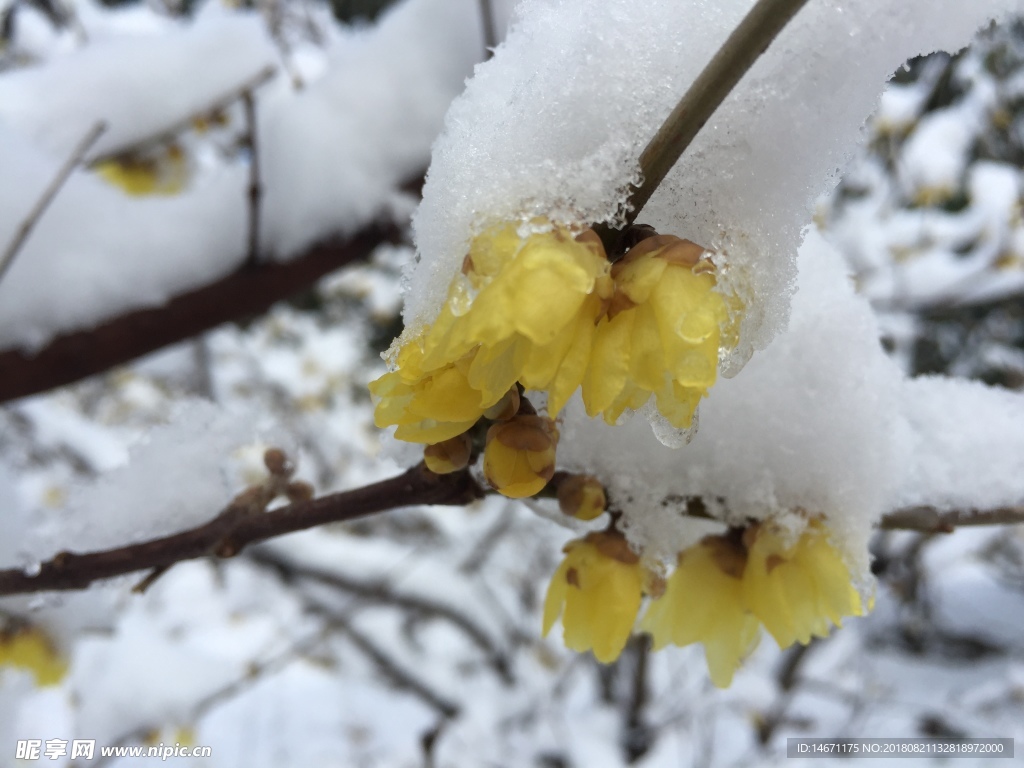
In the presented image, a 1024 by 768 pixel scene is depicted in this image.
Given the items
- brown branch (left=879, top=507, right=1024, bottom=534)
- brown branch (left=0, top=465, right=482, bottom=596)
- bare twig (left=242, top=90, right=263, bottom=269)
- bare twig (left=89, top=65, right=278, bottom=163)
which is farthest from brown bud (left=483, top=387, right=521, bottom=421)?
bare twig (left=89, top=65, right=278, bottom=163)

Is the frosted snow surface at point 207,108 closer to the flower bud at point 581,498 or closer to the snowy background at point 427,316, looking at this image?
the snowy background at point 427,316

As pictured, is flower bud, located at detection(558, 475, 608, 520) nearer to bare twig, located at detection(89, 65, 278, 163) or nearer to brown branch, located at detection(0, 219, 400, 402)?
brown branch, located at detection(0, 219, 400, 402)

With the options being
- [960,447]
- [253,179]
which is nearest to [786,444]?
[960,447]

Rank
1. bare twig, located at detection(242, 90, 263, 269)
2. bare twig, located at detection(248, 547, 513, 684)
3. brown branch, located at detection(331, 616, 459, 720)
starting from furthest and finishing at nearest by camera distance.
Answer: brown branch, located at detection(331, 616, 459, 720) < bare twig, located at detection(248, 547, 513, 684) < bare twig, located at detection(242, 90, 263, 269)

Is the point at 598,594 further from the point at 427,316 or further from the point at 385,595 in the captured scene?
the point at 385,595

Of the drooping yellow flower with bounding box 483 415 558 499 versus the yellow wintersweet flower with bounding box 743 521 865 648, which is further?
the yellow wintersweet flower with bounding box 743 521 865 648
